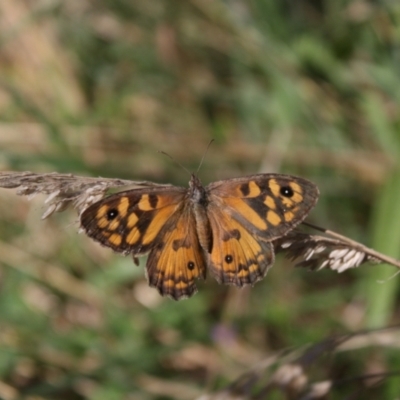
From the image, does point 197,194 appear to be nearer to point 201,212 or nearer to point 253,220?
point 201,212

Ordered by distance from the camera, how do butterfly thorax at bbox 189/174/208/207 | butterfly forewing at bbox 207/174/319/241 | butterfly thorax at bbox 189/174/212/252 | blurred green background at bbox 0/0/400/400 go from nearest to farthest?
butterfly forewing at bbox 207/174/319/241, butterfly thorax at bbox 189/174/212/252, butterfly thorax at bbox 189/174/208/207, blurred green background at bbox 0/0/400/400

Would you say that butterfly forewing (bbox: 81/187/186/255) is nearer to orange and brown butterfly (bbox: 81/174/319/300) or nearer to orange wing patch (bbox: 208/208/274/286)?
orange and brown butterfly (bbox: 81/174/319/300)

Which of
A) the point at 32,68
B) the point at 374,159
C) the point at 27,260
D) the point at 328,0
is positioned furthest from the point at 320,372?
the point at 32,68

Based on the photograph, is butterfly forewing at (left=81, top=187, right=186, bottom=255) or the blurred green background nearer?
butterfly forewing at (left=81, top=187, right=186, bottom=255)

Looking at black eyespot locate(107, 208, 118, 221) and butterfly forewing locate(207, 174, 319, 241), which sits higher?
butterfly forewing locate(207, 174, 319, 241)

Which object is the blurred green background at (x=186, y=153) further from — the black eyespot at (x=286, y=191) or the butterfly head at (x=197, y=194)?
the black eyespot at (x=286, y=191)

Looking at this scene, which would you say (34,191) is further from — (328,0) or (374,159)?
(328,0)

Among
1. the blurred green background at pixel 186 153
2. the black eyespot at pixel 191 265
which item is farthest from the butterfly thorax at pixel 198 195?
the blurred green background at pixel 186 153

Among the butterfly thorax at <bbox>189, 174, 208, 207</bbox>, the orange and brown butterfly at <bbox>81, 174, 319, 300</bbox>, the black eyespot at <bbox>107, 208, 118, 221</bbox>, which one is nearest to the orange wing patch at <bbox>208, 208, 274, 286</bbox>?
the orange and brown butterfly at <bbox>81, 174, 319, 300</bbox>
